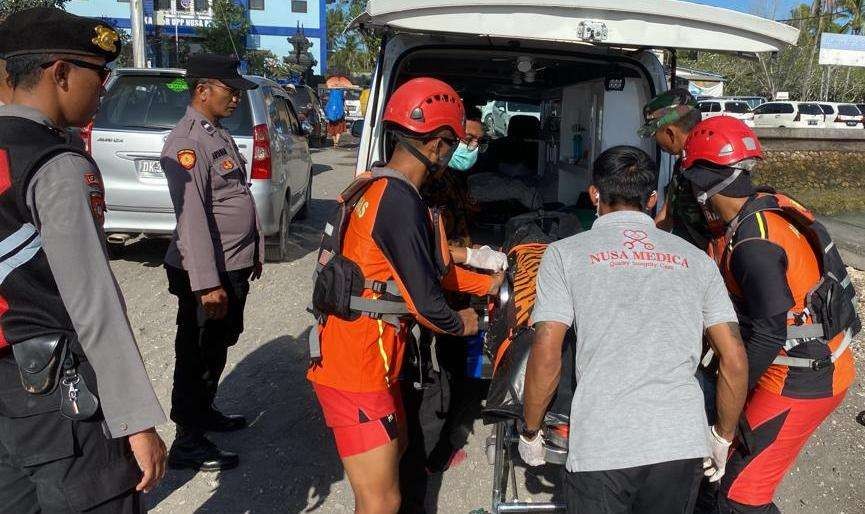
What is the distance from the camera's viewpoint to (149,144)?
6.64 metres

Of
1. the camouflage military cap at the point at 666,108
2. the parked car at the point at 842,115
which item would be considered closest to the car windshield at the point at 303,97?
the camouflage military cap at the point at 666,108

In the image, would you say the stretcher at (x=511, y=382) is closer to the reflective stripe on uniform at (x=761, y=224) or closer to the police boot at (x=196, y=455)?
the reflective stripe on uniform at (x=761, y=224)

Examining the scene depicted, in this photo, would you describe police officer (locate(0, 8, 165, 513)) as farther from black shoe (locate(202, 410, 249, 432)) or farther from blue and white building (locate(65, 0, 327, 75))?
blue and white building (locate(65, 0, 327, 75))

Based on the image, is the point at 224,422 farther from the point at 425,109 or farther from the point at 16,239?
the point at 16,239

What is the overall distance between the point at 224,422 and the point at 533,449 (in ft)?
7.38

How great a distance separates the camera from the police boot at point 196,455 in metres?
3.67

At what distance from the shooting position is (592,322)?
2109mm

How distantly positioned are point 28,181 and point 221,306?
72.3 inches

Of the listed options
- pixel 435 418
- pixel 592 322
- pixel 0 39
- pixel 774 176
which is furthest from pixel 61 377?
pixel 774 176

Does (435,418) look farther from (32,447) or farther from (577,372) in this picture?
(32,447)

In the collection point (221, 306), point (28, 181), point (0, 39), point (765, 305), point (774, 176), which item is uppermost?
point (0, 39)

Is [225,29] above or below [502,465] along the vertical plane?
above

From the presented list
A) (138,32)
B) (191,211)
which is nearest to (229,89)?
(191,211)

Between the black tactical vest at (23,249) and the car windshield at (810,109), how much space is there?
34.5m
